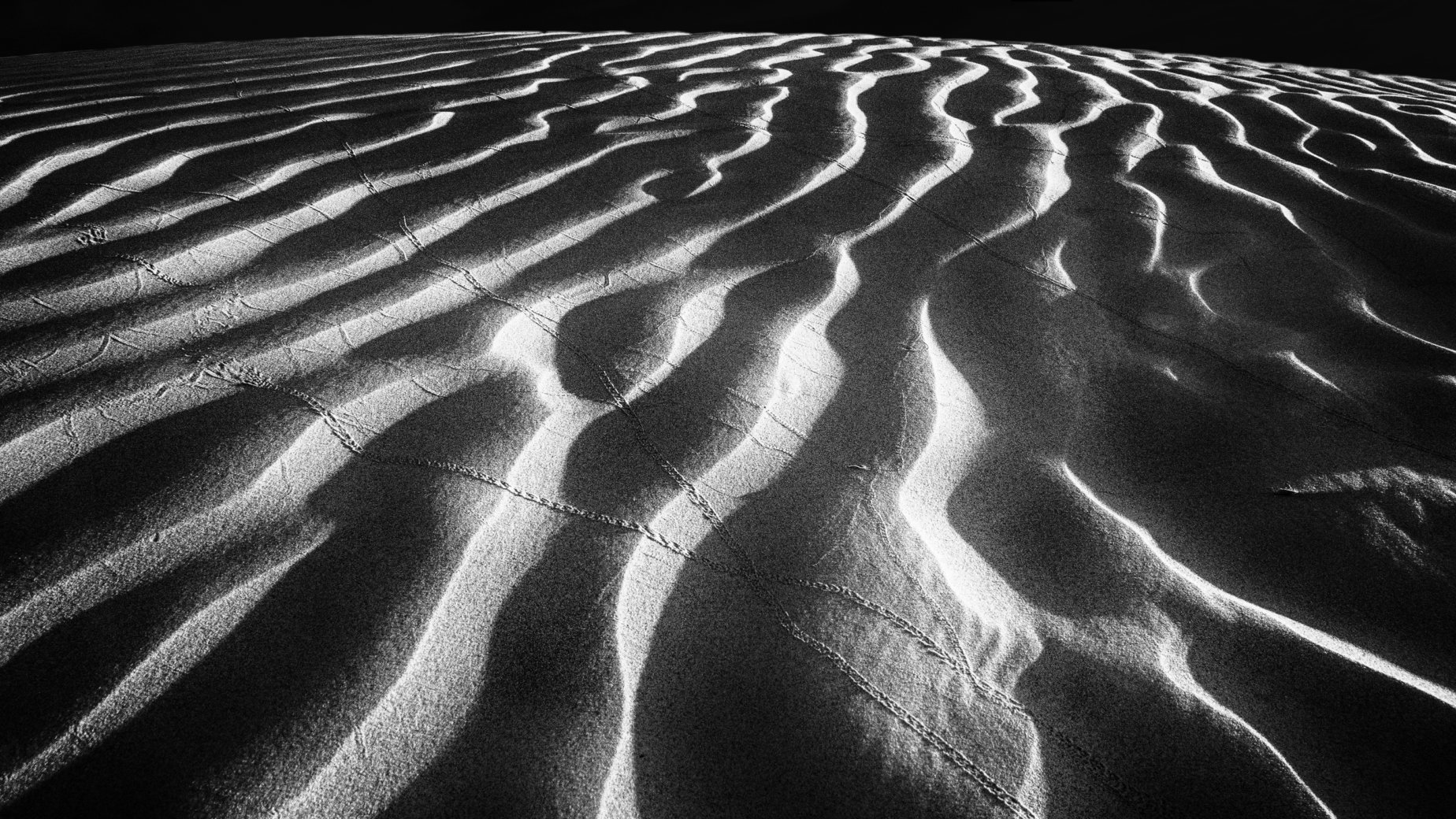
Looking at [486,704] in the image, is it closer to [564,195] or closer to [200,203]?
[564,195]

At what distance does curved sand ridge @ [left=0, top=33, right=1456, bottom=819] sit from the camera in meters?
0.84

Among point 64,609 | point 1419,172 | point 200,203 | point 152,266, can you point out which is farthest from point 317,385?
point 1419,172

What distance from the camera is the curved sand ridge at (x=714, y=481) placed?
836 millimetres

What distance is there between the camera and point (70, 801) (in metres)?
0.74

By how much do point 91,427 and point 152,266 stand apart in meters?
0.51

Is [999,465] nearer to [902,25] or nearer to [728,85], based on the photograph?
[728,85]

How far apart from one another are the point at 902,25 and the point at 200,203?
25.3 ft

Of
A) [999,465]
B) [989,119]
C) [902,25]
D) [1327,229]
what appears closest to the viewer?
[999,465]

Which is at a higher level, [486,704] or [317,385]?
[317,385]

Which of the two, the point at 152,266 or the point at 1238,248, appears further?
the point at 1238,248

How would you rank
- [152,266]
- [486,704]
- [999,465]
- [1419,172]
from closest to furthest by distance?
[486,704] < [999,465] < [152,266] < [1419,172]

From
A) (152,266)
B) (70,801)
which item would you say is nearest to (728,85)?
(152,266)

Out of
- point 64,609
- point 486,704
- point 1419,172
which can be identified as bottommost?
point 1419,172

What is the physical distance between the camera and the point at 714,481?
116 centimetres
